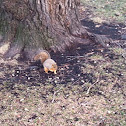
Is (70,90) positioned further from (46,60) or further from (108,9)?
(108,9)

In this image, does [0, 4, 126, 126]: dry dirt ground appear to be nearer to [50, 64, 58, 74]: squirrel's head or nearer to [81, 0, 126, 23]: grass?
[50, 64, 58, 74]: squirrel's head

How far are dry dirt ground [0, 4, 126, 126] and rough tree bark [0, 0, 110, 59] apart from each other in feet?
0.89

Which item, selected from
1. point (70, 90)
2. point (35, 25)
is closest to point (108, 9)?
point (35, 25)

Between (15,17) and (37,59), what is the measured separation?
33.8 inches

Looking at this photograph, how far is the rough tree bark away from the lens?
3.90 m

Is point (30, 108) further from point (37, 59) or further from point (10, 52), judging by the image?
point (10, 52)

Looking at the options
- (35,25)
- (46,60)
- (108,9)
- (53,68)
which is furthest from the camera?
(108,9)

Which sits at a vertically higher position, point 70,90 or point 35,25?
point 35,25

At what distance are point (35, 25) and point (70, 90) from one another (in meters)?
1.42

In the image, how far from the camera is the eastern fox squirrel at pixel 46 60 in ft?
11.5

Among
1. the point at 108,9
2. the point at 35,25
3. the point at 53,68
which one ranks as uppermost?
the point at 35,25

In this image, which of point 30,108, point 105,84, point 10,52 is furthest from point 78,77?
point 10,52

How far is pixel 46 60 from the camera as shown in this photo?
11.9ft

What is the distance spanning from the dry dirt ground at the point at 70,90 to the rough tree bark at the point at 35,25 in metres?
0.27
